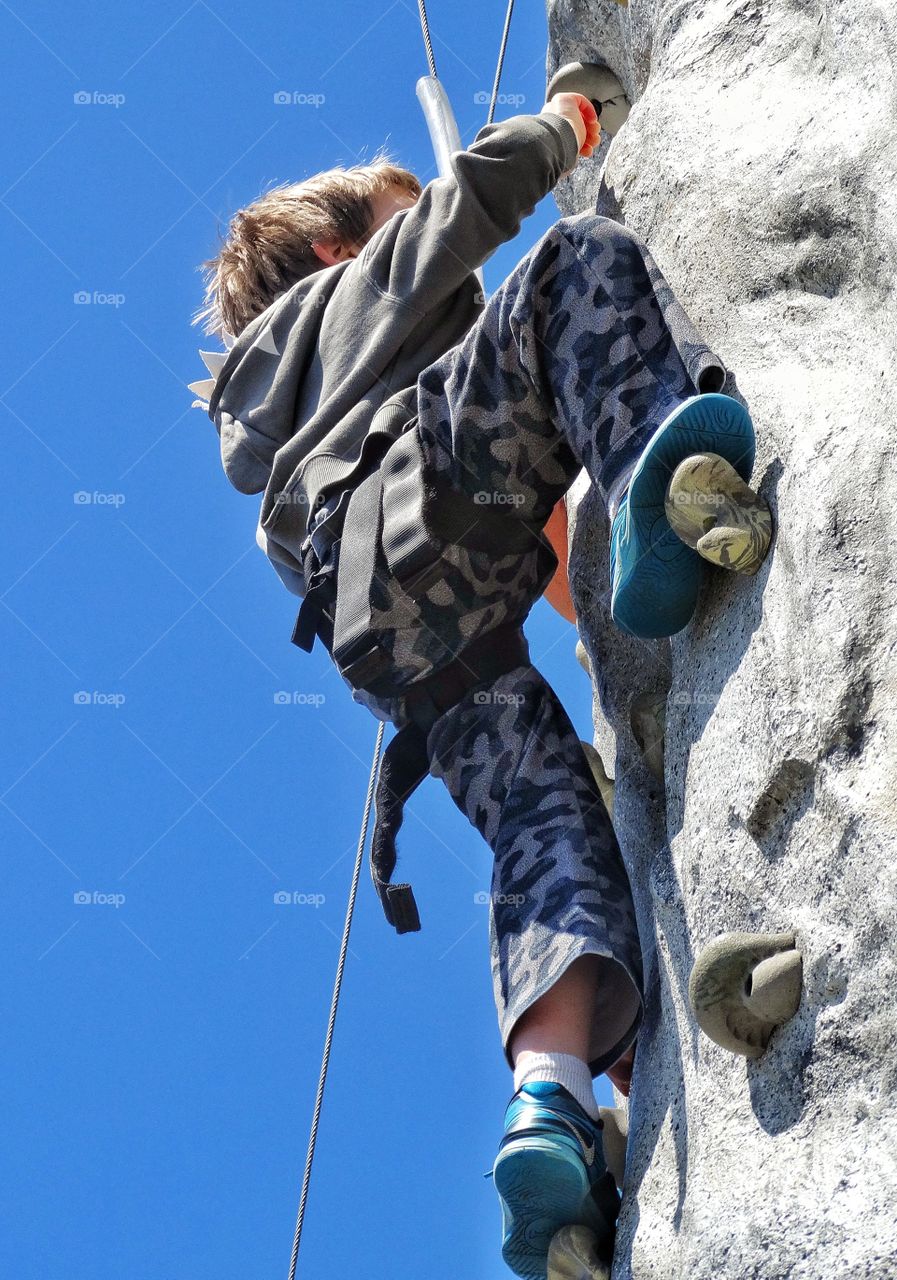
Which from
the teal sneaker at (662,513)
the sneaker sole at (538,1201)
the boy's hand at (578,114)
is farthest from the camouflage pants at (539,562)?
the boy's hand at (578,114)

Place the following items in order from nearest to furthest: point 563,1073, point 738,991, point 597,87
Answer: point 738,991 → point 563,1073 → point 597,87

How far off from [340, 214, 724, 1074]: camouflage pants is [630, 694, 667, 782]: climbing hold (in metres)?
0.28

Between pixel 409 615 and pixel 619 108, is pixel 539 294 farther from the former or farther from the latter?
pixel 619 108

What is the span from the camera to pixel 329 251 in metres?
4.02

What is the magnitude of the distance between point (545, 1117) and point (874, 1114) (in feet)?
1.85

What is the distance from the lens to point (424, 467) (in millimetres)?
3004

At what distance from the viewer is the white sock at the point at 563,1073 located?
8.60 feet

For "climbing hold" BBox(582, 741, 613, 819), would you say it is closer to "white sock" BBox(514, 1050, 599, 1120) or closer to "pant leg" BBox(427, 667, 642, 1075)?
"pant leg" BBox(427, 667, 642, 1075)

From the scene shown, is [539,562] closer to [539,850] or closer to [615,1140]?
[539,850]

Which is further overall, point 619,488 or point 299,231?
point 299,231

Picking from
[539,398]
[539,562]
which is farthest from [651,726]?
[539,398]

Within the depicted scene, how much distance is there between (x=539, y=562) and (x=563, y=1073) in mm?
1001

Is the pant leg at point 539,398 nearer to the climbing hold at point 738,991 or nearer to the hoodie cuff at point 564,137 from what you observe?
the hoodie cuff at point 564,137

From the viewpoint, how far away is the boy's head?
3998 mm
